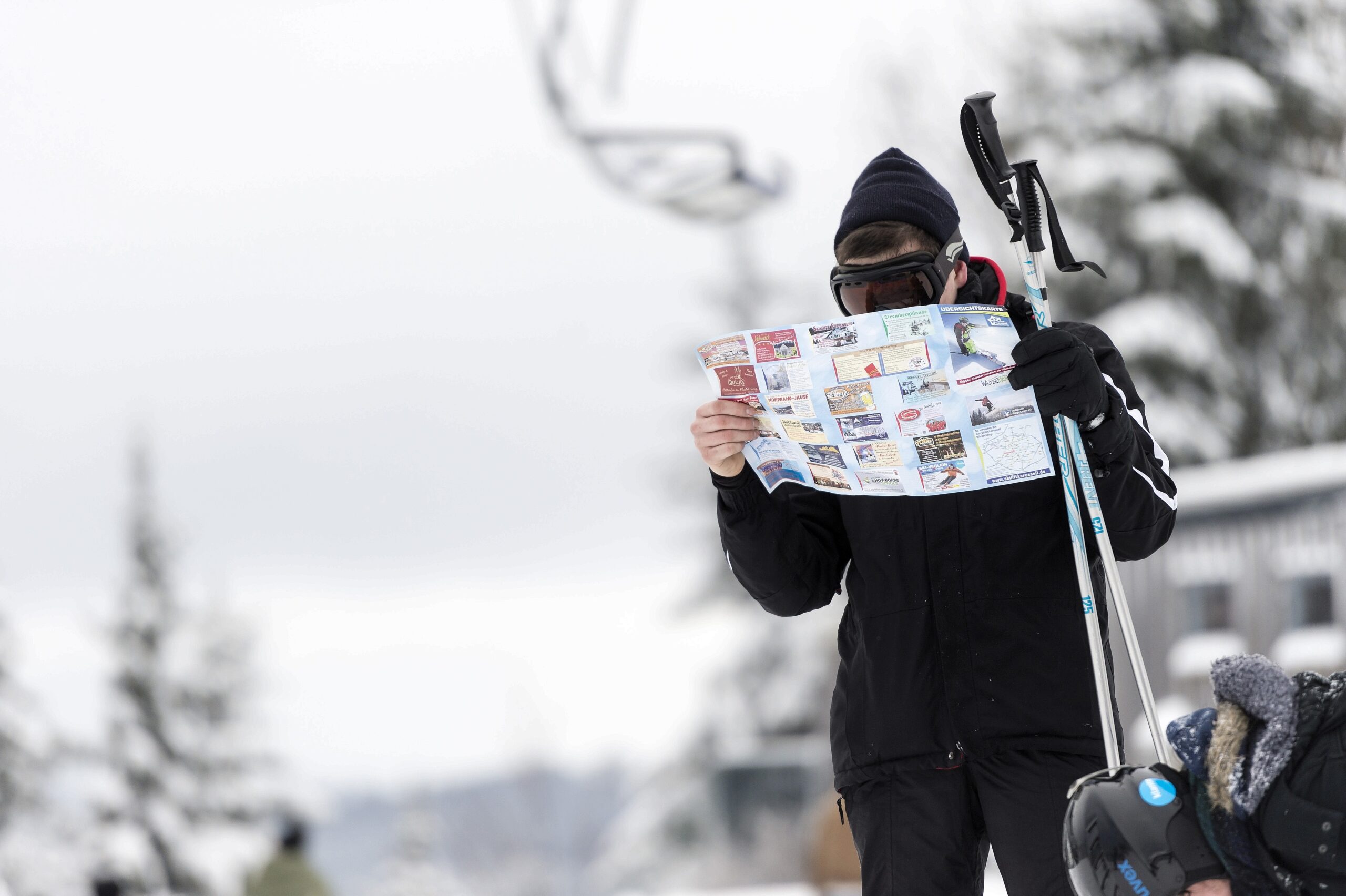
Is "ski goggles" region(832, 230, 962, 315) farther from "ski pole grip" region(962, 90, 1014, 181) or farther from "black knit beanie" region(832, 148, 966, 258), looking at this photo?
"ski pole grip" region(962, 90, 1014, 181)

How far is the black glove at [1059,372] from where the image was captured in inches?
80.7

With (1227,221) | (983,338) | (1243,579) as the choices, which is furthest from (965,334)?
(1227,221)

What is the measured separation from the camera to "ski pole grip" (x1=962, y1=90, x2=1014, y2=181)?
2.23 metres

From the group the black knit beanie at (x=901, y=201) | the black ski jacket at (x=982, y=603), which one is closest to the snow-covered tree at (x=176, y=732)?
the black ski jacket at (x=982, y=603)

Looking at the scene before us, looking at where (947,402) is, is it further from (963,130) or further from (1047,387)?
(963,130)

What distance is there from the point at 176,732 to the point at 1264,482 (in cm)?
1642

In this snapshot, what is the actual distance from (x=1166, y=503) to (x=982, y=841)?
2.13 feet

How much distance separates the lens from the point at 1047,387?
Result: 2.06 m

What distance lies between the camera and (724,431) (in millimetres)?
2459

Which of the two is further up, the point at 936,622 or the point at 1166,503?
the point at 1166,503

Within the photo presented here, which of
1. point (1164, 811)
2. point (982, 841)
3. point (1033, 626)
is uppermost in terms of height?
point (1033, 626)

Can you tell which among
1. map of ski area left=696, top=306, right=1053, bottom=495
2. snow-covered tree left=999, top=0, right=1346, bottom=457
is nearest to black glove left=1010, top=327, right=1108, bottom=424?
map of ski area left=696, top=306, right=1053, bottom=495

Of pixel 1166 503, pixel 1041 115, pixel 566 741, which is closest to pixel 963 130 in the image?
pixel 1166 503

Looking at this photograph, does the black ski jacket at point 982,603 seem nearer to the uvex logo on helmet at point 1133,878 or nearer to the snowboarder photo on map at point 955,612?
the snowboarder photo on map at point 955,612
